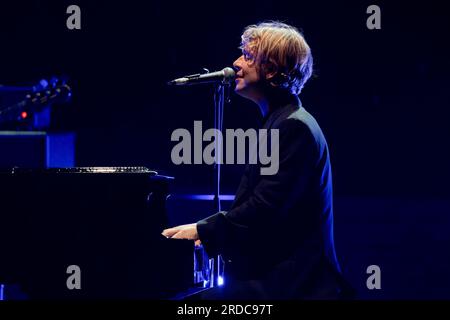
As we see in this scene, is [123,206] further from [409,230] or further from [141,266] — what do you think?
[409,230]

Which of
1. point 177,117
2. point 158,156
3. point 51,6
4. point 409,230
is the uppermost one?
point 51,6

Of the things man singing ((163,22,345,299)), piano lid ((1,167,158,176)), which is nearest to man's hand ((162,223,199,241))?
man singing ((163,22,345,299))

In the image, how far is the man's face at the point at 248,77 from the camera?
8.84 ft

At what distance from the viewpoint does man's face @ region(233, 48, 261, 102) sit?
2.70 meters

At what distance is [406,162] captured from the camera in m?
4.98

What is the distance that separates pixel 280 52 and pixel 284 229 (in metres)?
0.82

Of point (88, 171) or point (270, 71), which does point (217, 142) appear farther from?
point (88, 171)

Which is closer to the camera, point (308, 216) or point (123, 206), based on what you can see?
point (308, 216)
